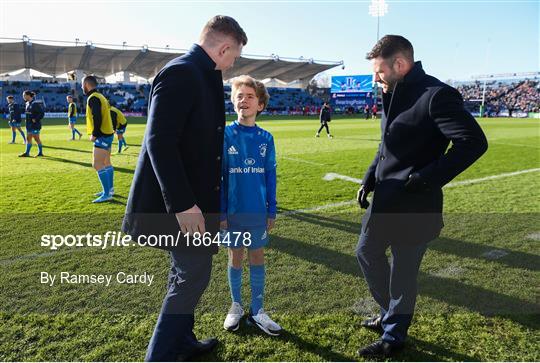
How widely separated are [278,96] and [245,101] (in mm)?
57397

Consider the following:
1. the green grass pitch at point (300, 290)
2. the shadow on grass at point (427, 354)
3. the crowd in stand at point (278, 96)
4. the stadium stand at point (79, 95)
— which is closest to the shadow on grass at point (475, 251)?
the green grass pitch at point (300, 290)

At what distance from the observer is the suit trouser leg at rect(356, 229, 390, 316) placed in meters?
2.53

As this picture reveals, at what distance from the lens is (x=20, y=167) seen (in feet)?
30.5

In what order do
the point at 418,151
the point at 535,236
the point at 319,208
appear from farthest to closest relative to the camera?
the point at 319,208 < the point at 535,236 < the point at 418,151

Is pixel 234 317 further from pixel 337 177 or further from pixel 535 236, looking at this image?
pixel 337 177

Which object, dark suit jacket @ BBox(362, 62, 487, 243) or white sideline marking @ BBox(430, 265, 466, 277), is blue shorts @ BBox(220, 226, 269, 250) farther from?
white sideline marking @ BBox(430, 265, 466, 277)

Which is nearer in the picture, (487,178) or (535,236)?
(535,236)

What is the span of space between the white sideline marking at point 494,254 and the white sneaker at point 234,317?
9.65 feet

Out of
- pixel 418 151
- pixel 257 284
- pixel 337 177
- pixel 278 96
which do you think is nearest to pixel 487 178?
pixel 337 177

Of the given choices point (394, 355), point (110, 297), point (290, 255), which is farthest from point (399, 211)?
point (110, 297)

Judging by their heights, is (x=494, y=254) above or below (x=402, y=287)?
below

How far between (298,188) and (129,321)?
4912 mm

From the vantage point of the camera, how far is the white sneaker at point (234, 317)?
2709 mm

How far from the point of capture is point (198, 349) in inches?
94.6
